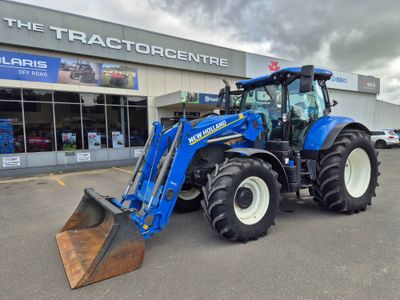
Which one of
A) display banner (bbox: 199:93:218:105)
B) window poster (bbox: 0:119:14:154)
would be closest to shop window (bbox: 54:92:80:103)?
window poster (bbox: 0:119:14:154)

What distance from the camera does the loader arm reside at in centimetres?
348

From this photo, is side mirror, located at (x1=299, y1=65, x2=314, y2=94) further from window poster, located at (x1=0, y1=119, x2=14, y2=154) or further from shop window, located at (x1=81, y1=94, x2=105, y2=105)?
A: window poster, located at (x1=0, y1=119, x2=14, y2=154)

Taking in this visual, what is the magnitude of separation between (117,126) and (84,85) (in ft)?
8.24

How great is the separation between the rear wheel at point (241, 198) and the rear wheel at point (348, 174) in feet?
4.37

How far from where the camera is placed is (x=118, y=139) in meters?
13.6

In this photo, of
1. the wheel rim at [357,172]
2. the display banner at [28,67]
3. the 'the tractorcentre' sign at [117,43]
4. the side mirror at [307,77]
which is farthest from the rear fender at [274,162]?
the 'the tractorcentre' sign at [117,43]

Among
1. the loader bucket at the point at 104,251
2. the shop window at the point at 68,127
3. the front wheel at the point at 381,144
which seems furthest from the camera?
the front wheel at the point at 381,144

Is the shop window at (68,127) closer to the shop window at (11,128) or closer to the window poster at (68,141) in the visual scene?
the window poster at (68,141)

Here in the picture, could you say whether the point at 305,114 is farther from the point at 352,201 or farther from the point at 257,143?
the point at 352,201

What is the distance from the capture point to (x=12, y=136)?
438 inches

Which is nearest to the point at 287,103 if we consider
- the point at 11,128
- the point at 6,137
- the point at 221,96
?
the point at 221,96

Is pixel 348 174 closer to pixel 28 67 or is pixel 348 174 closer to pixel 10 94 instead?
pixel 28 67

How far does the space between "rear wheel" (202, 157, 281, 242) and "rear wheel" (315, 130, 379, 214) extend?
4.37 ft

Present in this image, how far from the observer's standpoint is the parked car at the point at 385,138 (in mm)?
20938
